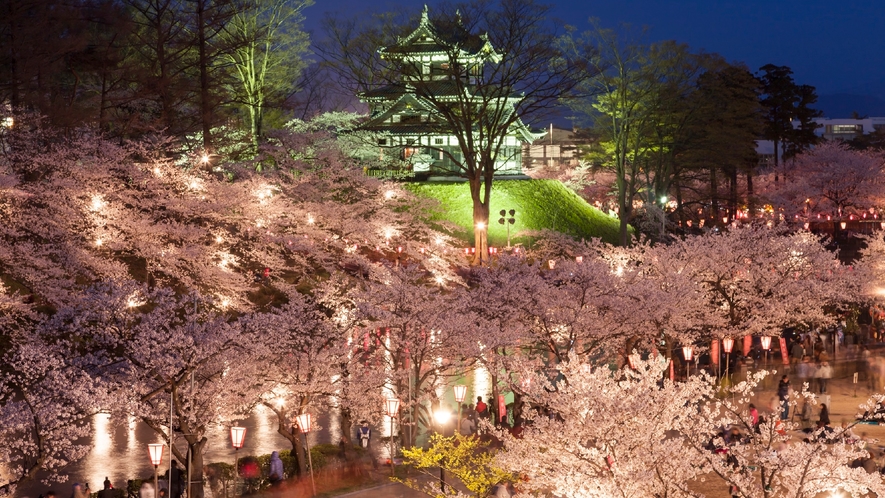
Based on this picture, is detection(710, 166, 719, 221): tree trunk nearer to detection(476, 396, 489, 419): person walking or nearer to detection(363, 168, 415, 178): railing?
detection(363, 168, 415, 178): railing

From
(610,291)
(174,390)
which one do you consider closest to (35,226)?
(174,390)

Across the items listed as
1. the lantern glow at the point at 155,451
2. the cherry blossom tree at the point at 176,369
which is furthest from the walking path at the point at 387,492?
the lantern glow at the point at 155,451

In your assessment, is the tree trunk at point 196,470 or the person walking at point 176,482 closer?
the tree trunk at point 196,470

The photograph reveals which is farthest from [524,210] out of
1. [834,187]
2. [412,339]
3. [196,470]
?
[196,470]

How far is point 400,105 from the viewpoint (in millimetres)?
54312

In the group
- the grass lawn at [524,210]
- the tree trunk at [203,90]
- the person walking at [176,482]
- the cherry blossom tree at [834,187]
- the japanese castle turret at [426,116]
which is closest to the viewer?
the person walking at [176,482]

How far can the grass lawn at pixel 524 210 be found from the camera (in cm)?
5066

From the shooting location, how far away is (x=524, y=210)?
52312 millimetres

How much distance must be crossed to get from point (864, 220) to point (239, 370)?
56722 millimetres

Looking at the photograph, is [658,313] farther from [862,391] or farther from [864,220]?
[864,220]

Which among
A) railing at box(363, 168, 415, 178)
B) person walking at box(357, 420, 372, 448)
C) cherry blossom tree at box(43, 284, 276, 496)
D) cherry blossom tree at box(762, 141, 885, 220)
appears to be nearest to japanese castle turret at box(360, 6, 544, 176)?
railing at box(363, 168, 415, 178)

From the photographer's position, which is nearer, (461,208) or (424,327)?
(424,327)

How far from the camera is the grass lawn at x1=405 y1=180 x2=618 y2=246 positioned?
5066 centimetres

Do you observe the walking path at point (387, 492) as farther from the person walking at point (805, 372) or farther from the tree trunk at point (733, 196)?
the tree trunk at point (733, 196)
